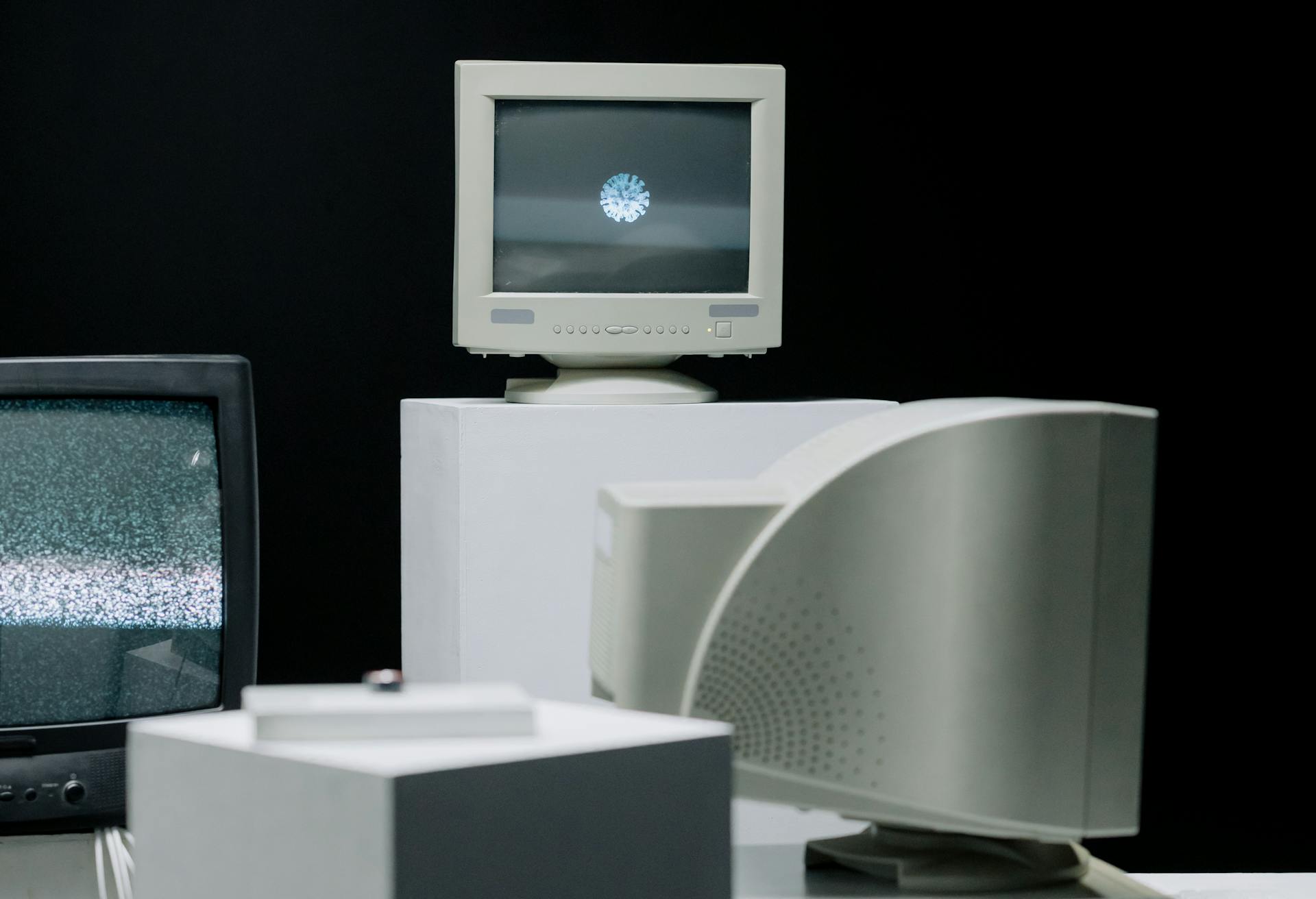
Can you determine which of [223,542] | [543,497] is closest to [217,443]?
[223,542]

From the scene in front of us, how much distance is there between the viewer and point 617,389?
222 centimetres

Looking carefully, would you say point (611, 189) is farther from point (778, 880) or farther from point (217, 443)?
point (778, 880)

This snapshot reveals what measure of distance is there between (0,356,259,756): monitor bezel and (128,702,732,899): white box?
76 cm

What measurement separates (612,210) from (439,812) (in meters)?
1.52

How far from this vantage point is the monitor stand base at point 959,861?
1.23 m

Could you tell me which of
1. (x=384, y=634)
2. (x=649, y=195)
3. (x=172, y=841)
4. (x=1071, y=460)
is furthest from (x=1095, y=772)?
(x=384, y=634)

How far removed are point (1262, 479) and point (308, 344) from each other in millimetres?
2233

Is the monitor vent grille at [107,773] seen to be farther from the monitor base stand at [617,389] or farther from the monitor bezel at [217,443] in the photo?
the monitor base stand at [617,389]

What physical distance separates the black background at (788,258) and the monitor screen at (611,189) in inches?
46.8

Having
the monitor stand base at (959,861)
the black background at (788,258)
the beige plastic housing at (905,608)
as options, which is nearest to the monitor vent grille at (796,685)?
the beige plastic housing at (905,608)

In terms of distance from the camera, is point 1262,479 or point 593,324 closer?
point 593,324

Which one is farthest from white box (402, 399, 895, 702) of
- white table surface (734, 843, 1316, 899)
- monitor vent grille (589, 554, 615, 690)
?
monitor vent grille (589, 554, 615, 690)

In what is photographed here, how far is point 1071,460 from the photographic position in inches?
45.9

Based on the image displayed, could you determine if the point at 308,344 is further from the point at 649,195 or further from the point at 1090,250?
the point at 1090,250
